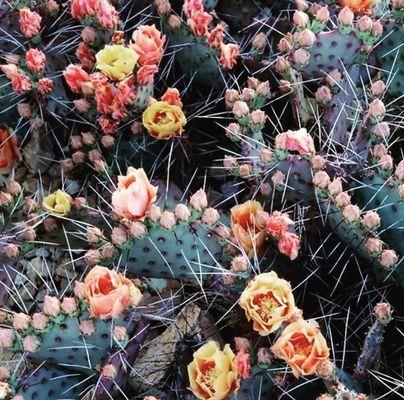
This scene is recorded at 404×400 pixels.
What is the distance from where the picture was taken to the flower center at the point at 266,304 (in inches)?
58.6

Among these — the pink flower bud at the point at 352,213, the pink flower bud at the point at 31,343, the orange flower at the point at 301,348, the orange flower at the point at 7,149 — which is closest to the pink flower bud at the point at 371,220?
the pink flower bud at the point at 352,213

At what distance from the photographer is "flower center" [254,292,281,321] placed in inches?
58.6

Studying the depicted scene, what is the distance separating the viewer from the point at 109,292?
155cm

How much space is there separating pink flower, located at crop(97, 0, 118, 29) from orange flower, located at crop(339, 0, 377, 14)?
553 millimetres

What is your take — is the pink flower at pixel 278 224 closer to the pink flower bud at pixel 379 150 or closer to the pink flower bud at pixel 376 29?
the pink flower bud at pixel 379 150

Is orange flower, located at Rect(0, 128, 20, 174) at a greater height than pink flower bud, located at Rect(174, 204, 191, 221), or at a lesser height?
lesser

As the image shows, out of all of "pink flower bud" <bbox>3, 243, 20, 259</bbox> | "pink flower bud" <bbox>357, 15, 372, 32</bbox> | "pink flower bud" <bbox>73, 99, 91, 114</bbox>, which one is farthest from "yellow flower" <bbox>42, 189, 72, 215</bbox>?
"pink flower bud" <bbox>357, 15, 372, 32</bbox>

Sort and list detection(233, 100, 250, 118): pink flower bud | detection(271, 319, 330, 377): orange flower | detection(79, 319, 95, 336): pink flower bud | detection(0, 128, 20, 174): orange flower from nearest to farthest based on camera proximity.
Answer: detection(271, 319, 330, 377): orange flower < detection(79, 319, 95, 336): pink flower bud < detection(233, 100, 250, 118): pink flower bud < detection(0, 128, 20, 174): orange flower

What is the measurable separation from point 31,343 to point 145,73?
0.67 metres

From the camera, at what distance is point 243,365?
150cm

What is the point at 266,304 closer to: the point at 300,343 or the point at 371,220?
the point at 300,343

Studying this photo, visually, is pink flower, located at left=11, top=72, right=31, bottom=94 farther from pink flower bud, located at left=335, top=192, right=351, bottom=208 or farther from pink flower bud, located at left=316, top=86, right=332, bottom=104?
pink flower bud, located at left=335, top=192, right=351, bottom=208

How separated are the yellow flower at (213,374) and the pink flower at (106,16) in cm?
82

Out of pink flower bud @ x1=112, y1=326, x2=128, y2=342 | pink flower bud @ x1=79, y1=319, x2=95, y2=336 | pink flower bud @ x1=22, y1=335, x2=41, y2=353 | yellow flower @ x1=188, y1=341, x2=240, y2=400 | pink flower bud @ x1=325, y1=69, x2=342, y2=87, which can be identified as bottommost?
pink flower bud @ x1=22, y1=335, x2=41, y2=353
